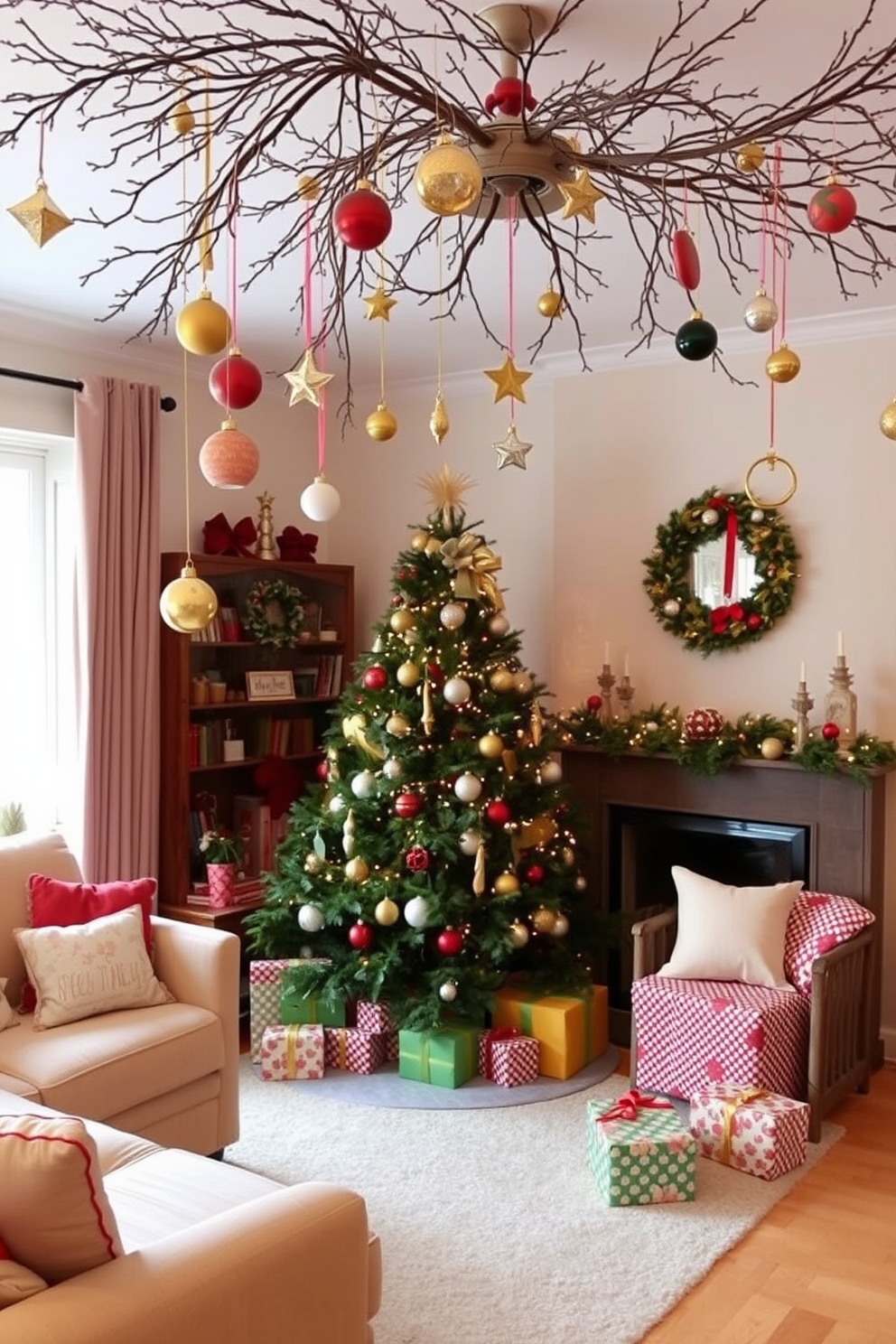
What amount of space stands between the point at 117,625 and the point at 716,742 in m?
2.42

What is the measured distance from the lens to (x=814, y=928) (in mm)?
4168

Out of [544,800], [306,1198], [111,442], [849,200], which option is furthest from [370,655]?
[849,200]

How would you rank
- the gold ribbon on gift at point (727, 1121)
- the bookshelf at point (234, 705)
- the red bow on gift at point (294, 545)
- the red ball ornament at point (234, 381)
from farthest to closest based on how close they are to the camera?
the red bow on gift at point (294, 545) < the bookshelf at point (234, 705) < the gold ribbon on gift at point (727, 1121) < the red ball ornament at point (234, 381)

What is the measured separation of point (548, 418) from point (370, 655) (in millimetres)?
1543

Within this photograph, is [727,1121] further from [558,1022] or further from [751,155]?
[751,155]

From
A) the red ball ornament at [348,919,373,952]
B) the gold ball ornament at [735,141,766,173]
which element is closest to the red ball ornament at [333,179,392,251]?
the gold ball ornament at [735,141,766,173]

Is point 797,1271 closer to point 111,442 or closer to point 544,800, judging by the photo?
point 544,800

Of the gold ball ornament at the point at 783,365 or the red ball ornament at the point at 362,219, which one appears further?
the gold ball ornament at the point at 783,365

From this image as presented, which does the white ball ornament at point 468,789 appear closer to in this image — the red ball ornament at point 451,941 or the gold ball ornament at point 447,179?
the red ball ornament at point 451,941

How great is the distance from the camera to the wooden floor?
2771 millimetres

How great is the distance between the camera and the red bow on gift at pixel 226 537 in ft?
17.2

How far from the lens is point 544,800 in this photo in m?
4.46

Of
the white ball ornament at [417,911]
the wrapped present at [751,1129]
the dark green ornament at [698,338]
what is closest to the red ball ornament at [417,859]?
the white ball ornament at [417,911]

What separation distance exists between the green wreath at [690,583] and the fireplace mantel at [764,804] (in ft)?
1.83
